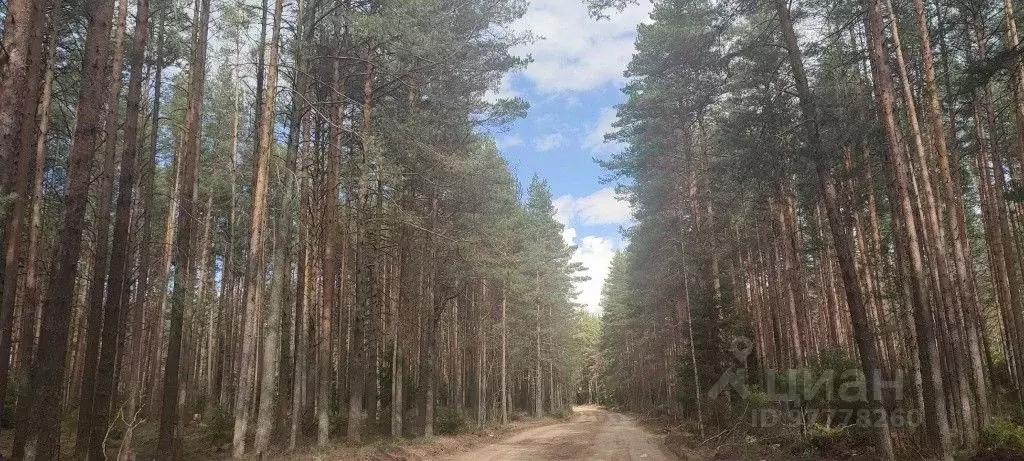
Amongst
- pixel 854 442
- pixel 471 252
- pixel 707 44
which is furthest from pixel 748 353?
pixel 707 44

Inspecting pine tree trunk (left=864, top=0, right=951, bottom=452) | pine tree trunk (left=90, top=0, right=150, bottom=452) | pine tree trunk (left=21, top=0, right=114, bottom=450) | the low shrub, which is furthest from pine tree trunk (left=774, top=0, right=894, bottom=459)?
pine tree trunk (left=90, top=0, right=150, bottom=452)

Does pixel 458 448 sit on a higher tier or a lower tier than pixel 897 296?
lower

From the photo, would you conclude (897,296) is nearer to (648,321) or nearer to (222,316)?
(648,321)

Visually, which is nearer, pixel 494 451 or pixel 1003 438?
pixel 1003 438

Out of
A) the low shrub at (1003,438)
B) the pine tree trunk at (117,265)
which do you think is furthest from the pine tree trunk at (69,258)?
the low shrub at (1003,438)

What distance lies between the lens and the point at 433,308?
2197 cm

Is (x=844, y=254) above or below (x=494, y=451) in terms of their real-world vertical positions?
above

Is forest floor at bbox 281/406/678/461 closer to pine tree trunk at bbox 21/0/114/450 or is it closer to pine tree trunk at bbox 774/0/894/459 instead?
pine tree trunk at bbox 21/0/114/450

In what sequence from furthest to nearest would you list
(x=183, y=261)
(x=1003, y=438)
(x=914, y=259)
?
1. (x=183, y=261)
2. (x=914, y=259)
3. (x=1003, y=438)

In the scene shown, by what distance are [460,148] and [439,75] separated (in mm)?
3501

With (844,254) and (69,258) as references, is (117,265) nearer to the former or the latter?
(69,258)

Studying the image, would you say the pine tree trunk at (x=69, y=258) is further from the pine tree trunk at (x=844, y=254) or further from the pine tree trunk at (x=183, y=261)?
the pine tree trunk at (x=844, y=254)

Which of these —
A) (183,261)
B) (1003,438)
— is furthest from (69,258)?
(1003,438)

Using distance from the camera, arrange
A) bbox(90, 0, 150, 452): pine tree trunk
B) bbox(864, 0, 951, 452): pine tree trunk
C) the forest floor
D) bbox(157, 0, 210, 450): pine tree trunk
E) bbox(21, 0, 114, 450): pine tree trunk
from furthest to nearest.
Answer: the forest floor
bbox(157, 0, 210, 450): pine tree trunk
bbox(90, 0, 150, 452): pine tree trunk
bbox(864, 0, 951, 452): pine tree trunk
bbox(21, 0, 114, 450): pine tree trunk
